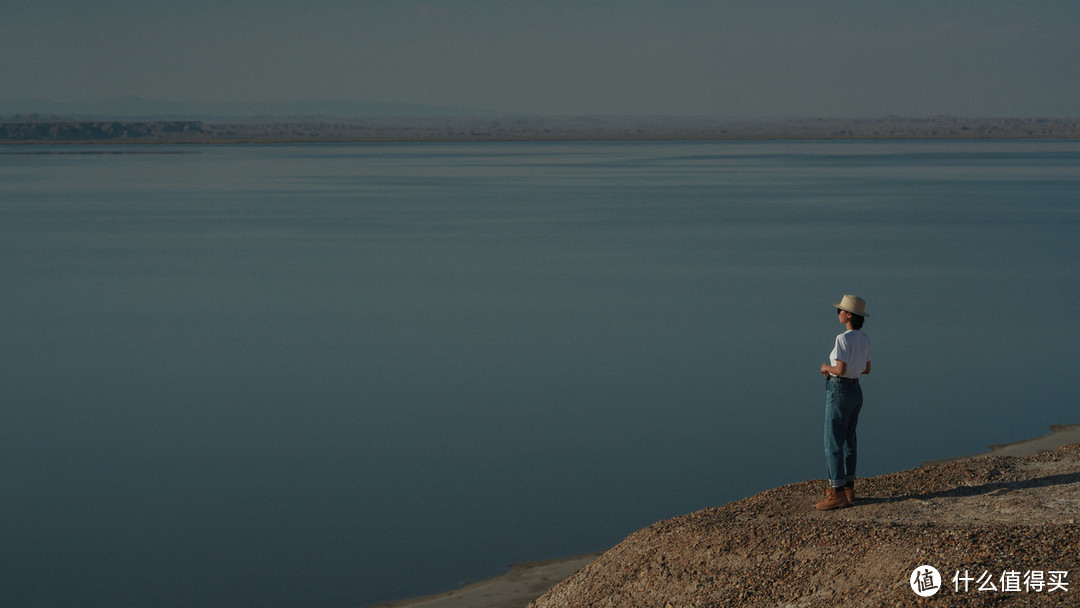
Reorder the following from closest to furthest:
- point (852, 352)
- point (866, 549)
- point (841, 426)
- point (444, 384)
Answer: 1. point (866, 549)
2. point (852, 352)
3. point (841, 426)
4. point (444, 384)

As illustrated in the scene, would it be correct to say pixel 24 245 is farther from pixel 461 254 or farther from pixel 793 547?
pixel 793 547

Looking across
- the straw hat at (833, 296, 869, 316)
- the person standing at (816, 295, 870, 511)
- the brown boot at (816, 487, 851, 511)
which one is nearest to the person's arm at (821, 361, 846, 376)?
the person standing at (816, 295, 870, 511)

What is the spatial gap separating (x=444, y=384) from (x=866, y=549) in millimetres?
6531

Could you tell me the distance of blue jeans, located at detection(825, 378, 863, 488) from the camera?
5766mm

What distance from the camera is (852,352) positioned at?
5672 mm

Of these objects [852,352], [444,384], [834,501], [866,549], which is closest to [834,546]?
[866,549]

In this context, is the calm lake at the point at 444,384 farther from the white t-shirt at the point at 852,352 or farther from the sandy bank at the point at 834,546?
the white t-shirt at the point at 852,352

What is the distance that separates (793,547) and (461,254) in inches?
637

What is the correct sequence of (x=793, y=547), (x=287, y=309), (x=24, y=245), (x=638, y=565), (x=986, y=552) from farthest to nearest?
(x=24, y=245) < (x=287, y=309) < (x=638, y=565) < (x=793, y=547) < (x=986, y=552)

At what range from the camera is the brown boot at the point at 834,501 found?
233 inches

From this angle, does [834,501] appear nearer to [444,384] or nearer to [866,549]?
[866,549]

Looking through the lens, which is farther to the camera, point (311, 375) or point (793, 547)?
point (311, 375)

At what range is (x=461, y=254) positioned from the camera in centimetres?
2105

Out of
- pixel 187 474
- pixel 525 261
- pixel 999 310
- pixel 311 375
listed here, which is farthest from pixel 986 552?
pixel 525 261
